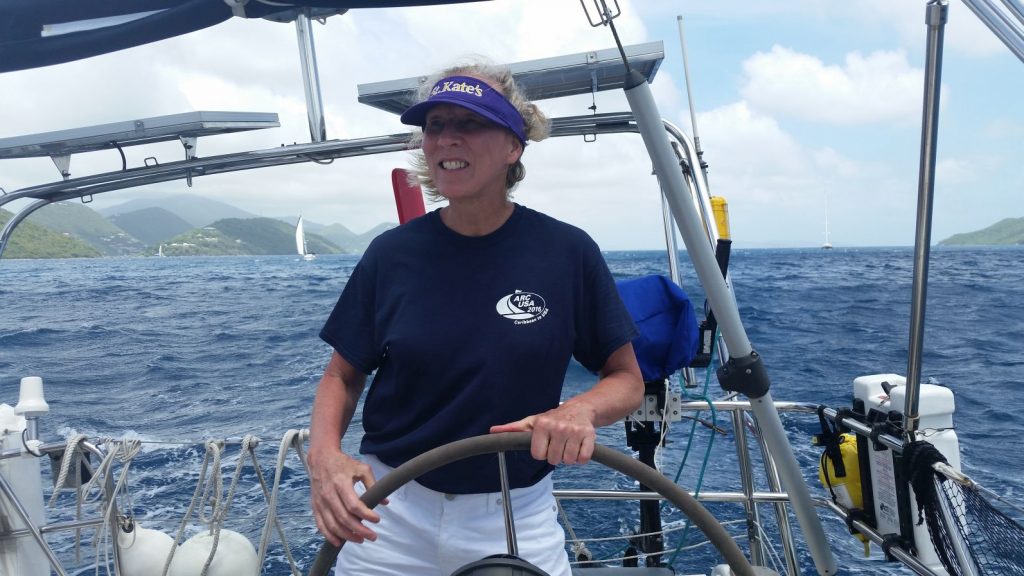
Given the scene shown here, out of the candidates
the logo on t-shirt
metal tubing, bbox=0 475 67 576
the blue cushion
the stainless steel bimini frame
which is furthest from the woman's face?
metal tubing, bbox=0 475 67 576

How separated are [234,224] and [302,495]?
183 ft

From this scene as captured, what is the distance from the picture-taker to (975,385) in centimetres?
786

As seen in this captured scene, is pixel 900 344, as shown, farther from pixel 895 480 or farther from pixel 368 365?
pixel 368 365

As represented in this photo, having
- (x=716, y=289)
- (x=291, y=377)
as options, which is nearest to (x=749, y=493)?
(x=716, y=289)

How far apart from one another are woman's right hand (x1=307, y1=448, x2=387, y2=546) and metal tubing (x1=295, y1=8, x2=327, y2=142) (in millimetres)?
1248

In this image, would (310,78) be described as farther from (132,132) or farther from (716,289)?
(716,289)

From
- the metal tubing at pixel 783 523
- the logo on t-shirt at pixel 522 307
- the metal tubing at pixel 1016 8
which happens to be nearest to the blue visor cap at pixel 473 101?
the logo on t-shirt at pixel 522 307

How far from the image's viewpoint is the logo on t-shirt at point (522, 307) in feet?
4.48

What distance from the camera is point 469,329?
136cm

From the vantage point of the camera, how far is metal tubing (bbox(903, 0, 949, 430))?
142cm

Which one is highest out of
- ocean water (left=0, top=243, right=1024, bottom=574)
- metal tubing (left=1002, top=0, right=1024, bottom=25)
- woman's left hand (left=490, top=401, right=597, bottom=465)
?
metal tubing (left=1002, top=0, right=1024, bottom=25)

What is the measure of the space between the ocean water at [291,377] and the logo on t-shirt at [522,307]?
847 millimetres

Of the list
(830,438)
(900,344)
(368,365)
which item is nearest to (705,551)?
(830,438)

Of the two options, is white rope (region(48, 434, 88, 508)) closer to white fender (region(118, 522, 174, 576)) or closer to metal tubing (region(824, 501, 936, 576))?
white fender (region(118, 522, 174, 576))
